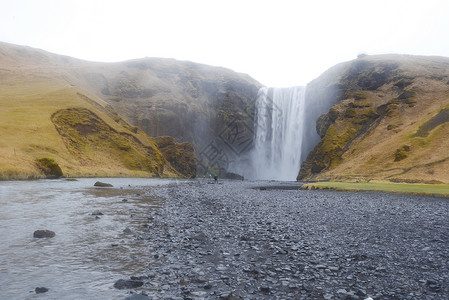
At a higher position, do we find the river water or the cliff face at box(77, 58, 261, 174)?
the cliff face at box(77, 58, 261, 174)

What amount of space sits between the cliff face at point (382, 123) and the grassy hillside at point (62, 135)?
4897 cm

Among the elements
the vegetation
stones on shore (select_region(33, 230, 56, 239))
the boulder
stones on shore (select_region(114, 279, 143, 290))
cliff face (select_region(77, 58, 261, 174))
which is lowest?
stones on shore (select_region(33, 230, 56, 239))

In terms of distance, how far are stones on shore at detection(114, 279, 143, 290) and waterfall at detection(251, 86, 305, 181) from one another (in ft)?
289

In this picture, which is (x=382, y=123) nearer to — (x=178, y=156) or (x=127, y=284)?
(x=178, y=156)

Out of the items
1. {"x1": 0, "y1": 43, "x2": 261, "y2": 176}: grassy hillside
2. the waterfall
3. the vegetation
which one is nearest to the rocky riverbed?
the vegetation

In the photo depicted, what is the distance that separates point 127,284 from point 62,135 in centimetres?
5861

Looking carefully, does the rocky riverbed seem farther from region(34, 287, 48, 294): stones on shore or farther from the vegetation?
the vegetation

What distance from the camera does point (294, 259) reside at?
7445mm

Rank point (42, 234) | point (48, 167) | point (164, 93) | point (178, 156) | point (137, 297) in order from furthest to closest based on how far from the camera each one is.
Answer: point (164, 93)
point (178, 156)
point (48, 167)
point (42, 234)
point (137, 297)

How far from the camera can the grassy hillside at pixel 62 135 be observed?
41.0 meters

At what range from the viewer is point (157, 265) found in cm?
681

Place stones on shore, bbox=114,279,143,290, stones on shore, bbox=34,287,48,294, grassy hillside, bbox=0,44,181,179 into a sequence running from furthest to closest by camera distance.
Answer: grassy hillside, bbox=0,44,181,179 < stones on shore, bbox=114,279,143,290 < stones on shore, bbox=34,287,48,294

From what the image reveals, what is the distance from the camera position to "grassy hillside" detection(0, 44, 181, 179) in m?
41.0

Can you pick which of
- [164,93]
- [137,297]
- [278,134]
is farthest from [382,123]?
[164,93]
